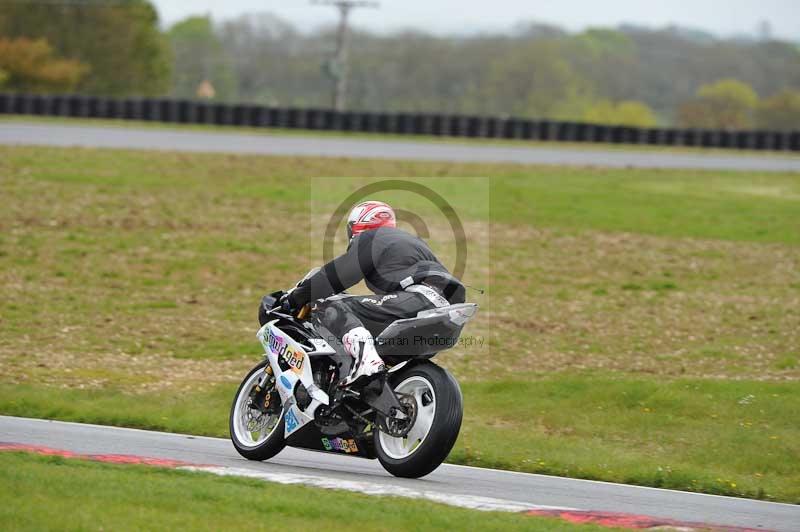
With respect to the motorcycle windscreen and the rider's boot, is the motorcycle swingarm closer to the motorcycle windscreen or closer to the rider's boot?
the rider's boot

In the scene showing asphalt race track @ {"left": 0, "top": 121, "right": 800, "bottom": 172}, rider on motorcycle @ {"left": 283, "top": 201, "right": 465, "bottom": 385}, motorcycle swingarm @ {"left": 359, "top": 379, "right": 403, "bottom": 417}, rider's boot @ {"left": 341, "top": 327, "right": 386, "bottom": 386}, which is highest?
rider on motorcycle @ {"left": 283, "top": 201, "right": 465, "bottom": 385}

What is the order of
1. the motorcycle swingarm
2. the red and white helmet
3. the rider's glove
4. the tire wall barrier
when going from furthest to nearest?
the tire wall barrier < the rider's glove < the red and white helmet < the motorcycle swingarm

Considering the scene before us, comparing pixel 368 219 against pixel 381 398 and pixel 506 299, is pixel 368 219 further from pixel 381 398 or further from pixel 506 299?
pixel 506 299

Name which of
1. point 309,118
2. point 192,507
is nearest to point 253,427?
point 192,507

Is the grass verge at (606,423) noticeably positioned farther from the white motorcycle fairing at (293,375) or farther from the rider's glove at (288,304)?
the rider's glove at (288,304)

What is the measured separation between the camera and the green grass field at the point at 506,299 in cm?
1207

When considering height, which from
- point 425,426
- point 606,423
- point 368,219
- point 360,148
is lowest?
point 606,423

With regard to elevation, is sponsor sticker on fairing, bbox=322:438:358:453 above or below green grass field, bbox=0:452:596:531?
Answer: below

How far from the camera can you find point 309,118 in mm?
43094

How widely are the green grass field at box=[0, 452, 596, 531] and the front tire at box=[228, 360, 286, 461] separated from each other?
1230 mm

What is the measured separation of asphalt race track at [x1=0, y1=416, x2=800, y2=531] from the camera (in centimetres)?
831

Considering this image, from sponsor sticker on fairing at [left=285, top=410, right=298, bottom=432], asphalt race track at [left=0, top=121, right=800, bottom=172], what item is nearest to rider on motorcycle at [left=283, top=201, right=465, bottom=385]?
sponsor sticker on fairing at [left=285, top=410, right=298, bottom=432]

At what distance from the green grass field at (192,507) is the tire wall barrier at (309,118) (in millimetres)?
35579

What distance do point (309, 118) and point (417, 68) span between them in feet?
287
